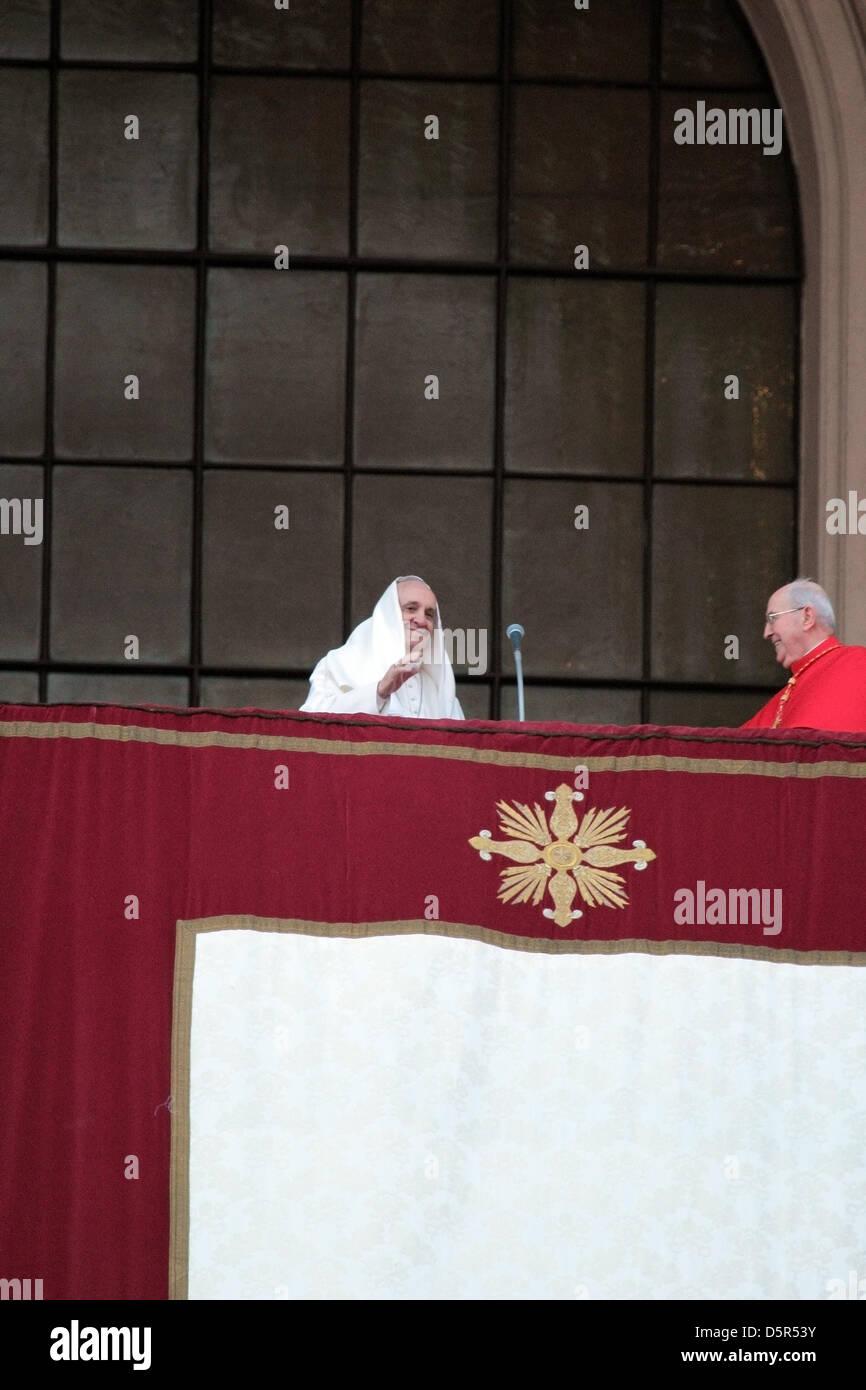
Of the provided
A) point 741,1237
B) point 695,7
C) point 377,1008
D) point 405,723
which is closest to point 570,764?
point 405,723

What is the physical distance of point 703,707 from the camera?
7.69m

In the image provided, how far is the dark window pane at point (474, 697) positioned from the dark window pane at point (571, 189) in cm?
166

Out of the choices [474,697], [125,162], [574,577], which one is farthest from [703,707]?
[125,162]

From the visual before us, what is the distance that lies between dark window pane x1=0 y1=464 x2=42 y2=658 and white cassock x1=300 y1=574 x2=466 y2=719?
1.64m

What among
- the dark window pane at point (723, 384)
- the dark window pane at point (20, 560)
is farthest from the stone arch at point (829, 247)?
the dark window pane at point (20, 560)

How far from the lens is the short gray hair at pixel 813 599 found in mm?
6500

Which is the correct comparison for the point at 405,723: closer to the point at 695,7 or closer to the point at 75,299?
the point at 75,299

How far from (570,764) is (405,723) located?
1.39 feet

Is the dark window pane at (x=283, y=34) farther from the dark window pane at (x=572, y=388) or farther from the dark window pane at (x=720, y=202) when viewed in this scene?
the dark window pane at (x=720, y=202)

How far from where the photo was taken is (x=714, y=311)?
311 inches

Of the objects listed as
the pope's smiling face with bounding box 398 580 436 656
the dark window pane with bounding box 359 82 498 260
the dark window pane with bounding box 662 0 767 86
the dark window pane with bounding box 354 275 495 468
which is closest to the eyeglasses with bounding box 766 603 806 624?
the pope's smiling face with bounding box 398 580 436 656

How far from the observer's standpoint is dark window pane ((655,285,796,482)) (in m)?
7.83

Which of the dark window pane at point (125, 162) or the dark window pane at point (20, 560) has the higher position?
the dark window pane at point (125, 162)

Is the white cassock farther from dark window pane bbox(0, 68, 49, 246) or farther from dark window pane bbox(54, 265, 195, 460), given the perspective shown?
dark window pane bbox(0, 68, 49, 246)
